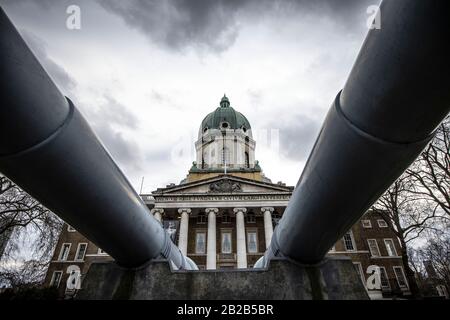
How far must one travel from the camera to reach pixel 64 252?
34000 millimetres

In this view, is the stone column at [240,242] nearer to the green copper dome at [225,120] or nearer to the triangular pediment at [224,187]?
the triangular pediment at [224,187]

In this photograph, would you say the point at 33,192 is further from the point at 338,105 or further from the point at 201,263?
the point at 201,263

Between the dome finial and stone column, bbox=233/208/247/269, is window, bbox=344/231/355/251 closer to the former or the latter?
stone column, bbox=233/208/247/269

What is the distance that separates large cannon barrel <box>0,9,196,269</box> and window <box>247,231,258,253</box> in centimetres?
3165

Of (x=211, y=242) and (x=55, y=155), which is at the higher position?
(x=211, y=242)

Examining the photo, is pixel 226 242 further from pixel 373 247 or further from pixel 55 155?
pixel 55 155

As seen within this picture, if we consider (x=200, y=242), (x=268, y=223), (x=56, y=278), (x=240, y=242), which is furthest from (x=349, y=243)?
(x=56, y=278)

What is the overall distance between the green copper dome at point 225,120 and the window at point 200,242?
69.0ft

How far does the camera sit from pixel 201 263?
30.4 m

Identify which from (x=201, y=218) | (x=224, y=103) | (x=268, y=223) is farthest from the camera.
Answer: (x=224, y=103)

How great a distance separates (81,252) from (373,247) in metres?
38.2

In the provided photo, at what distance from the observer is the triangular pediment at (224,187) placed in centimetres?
3381

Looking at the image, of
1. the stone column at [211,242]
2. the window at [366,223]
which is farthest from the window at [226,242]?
the window at [366,223]

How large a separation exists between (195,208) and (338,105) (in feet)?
106
